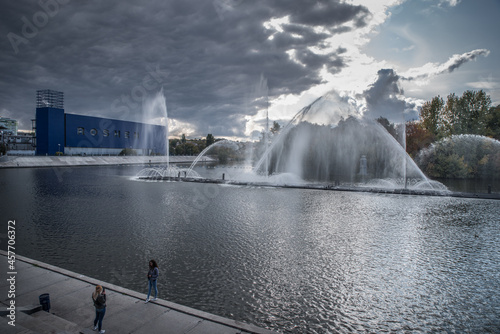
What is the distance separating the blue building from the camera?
109m

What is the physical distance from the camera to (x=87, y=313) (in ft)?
27.6

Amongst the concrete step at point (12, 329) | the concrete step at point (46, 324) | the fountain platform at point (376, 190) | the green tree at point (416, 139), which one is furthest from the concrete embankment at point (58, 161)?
the green tree at point (416, 139)

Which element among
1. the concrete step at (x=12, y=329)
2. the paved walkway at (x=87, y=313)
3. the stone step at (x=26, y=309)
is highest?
the concrete step at (x=12, y=329)

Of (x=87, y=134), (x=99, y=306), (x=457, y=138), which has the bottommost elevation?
(x=99, y=306)

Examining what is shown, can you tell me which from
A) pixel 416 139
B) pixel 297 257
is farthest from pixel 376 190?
pixel 416 139

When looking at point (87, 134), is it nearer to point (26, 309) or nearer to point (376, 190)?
point (376, 190)

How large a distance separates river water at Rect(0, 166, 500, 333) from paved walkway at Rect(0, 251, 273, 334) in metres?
0.82

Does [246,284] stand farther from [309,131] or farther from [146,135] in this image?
[146,135]

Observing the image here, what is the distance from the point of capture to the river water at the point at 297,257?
903 centimetres

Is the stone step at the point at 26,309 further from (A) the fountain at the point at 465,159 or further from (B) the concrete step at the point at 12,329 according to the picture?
(A) the fountain at the point at 465,159

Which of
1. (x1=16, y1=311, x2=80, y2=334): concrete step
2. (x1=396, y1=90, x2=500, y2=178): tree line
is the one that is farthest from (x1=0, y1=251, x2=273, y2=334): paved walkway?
(x1=396, y1=90, x2=500, y2=178): tree line

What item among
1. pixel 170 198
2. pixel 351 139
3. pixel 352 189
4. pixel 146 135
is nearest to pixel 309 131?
pixel 351 139

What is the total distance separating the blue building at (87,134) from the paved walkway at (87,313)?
11364cm

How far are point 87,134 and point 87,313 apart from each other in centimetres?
13333
